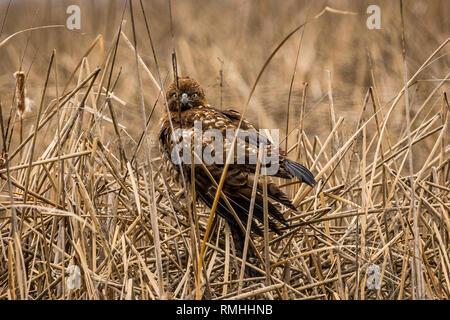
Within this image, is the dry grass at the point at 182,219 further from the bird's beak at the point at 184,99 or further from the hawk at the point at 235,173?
the bird's beak at the point at 184,99

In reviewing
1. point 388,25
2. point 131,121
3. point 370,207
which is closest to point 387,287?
point 370,207

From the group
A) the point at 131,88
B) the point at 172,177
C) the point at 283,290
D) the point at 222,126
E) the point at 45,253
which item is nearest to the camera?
the point at 283,290

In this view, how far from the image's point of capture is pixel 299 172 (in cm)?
239

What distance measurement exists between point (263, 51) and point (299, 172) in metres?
3.85

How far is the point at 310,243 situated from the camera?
2500mm

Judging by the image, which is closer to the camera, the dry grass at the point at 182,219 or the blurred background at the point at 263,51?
the dry grass at the point at 182,219

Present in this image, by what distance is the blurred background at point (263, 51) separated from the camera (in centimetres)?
536

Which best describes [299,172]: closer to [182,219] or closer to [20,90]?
[182,219]

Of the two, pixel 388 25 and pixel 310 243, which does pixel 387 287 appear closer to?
pixel 310 243

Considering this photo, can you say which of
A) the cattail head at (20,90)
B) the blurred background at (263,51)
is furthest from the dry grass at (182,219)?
the blurred background at (263,51)

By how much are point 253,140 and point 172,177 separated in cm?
47

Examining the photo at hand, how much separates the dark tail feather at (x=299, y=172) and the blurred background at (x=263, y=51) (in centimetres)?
242

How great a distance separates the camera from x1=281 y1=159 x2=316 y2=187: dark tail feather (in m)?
2.36

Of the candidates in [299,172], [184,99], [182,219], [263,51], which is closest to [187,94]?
[184,99]
